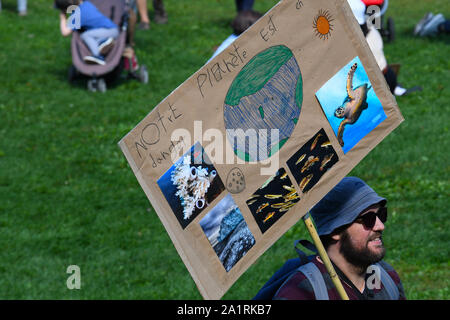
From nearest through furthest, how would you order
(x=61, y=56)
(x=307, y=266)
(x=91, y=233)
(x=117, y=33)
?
(x=307, y=266)
(x=91, y=233)
(x=117, y=33)
(x=61, y=56)

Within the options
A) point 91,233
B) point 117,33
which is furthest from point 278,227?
point 117,33

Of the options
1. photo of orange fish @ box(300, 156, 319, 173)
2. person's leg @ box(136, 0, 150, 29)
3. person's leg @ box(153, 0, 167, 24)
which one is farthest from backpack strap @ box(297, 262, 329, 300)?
person's leg @ box(153, 0, 167, 24)

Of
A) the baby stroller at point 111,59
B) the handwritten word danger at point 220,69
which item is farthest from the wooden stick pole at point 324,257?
the baby stroller at point 111,59

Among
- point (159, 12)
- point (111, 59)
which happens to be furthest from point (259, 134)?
point (159, 12)

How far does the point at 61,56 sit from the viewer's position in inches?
567

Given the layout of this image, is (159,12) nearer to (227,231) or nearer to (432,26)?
(432,26)

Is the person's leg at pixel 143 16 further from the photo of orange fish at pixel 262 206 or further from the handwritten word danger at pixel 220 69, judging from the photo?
the photo of orange fish at pixel 262 206

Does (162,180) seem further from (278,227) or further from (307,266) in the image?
(307,266)

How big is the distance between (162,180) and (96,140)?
292 inches

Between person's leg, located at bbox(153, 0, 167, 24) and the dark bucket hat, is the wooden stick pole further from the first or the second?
person's leg, located at bbox(153, 0, 167, 24)

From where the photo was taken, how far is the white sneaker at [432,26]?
15109mm

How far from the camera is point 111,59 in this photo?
1228 cm

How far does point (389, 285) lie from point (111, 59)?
9.16m

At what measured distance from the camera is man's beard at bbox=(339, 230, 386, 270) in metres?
3.76
